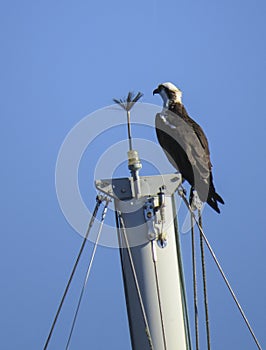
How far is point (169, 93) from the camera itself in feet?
39.3

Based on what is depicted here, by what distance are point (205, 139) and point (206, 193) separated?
1107mm

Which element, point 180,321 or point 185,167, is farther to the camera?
point 185,167

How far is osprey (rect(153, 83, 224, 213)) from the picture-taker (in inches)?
401

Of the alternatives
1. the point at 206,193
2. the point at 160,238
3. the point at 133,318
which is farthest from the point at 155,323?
the point at 206,193

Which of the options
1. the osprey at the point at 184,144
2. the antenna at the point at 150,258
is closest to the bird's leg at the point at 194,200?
the osprey at the point at 184,144

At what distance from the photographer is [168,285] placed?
25.7 ft

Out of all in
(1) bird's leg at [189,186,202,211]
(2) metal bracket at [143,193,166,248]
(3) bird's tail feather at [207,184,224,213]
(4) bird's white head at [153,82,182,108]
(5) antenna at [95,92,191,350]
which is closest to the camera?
(5) antenna at [95,92,191,350]

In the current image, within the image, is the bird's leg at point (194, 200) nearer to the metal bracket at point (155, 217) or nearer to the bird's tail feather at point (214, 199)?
the bird's tail feather at point (214, 199)

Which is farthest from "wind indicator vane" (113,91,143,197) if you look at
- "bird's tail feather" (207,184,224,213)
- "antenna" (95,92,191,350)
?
"bird's tail feather" (207,184,224,213)

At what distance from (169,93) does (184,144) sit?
128cm

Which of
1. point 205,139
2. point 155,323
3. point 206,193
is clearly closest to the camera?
point 155,323

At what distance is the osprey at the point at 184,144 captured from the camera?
10.2 metres

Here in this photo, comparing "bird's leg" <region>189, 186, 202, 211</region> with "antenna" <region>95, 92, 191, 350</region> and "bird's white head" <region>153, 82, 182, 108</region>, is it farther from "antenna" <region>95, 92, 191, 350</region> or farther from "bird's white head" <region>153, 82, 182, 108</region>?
"bird's white head" <region>153, 82, 182, 108</region>

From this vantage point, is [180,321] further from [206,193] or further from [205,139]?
[205,139]
